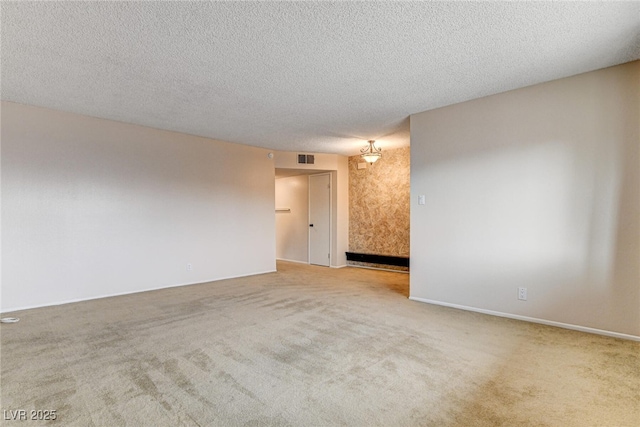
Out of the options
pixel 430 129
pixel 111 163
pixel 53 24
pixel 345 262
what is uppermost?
pixel 53 24

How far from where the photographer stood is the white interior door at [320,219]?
282 inches

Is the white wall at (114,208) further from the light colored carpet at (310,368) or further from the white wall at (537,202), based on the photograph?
the white wall at (537,202)

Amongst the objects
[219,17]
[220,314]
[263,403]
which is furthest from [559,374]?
[219,17]

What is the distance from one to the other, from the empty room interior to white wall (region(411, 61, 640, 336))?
0.02 meters

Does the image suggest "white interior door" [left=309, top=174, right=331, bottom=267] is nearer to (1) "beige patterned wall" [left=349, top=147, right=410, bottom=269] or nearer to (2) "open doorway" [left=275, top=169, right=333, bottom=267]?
(2) "open doorway" [left=275, top=169, right=333, bottom=267]

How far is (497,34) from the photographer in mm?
2383

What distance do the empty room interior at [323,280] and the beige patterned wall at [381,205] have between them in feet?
3.92

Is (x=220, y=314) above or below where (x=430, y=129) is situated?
below

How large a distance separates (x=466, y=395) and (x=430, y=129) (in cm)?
316

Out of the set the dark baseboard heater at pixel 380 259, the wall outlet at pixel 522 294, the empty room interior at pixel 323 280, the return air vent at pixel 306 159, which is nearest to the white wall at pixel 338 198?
the return air vent at pixel 306 159

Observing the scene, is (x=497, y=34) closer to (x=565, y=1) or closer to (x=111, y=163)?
(x=565, y=1)

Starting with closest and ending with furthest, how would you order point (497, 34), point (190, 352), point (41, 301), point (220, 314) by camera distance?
1. point (497, 34)
2. point (190, 352)
3. point (220, 314)
4. point (41, 301)

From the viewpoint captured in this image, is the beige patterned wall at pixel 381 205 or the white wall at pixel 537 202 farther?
the beige patterned wall at pixel 381 205

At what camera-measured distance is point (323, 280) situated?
554 centimetres
